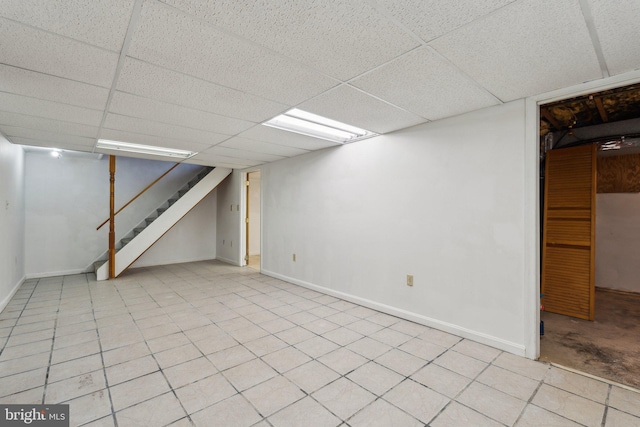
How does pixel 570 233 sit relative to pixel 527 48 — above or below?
below

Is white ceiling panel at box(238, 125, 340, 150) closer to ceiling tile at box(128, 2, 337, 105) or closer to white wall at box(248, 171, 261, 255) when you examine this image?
ceiling tile at box(128, 2, 337, 105)

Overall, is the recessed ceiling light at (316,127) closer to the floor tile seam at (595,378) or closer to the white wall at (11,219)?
the floor tile seam at (595,378)

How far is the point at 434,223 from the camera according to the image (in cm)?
300

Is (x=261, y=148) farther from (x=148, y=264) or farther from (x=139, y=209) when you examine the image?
(x=148, y=264)

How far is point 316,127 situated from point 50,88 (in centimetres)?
240

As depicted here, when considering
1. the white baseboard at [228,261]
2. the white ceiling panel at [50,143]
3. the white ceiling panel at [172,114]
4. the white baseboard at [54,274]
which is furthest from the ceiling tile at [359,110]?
the white baseboard at [54,274]

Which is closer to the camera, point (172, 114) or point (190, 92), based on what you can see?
point (190, 92)

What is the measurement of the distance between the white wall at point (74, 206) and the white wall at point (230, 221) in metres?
1.42

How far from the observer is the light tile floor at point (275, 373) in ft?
5.65

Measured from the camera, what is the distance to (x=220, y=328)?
9.92 feet

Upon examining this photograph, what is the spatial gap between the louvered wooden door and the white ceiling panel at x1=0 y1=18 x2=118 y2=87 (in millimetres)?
4769

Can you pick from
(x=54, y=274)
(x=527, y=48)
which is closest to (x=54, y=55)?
(x=527, y=48)

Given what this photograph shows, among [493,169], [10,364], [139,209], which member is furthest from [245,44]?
[139,209]

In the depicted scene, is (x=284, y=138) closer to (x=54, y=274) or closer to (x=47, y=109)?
(x=47, y=109)
